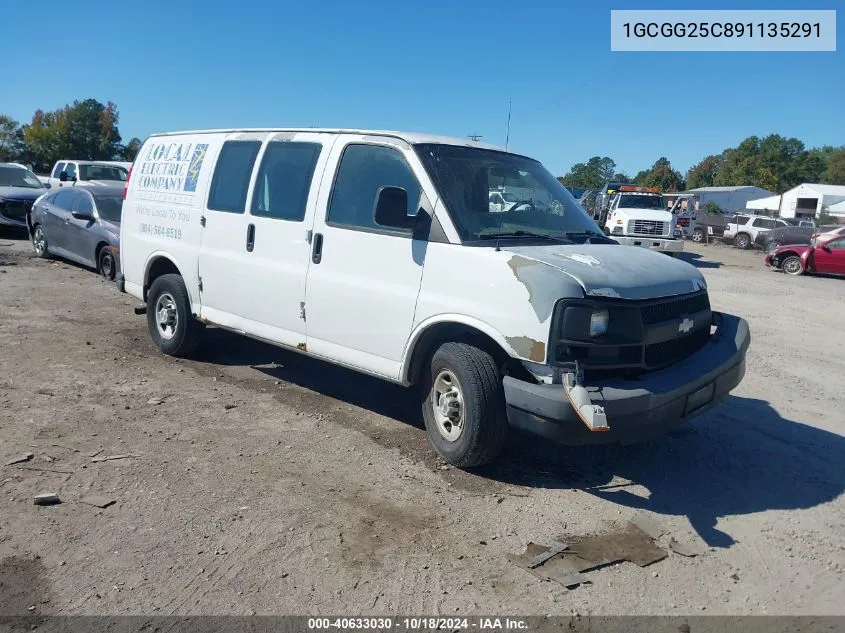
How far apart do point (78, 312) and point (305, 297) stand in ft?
17.2

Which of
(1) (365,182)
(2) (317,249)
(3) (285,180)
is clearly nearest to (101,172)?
(3) (285,180)

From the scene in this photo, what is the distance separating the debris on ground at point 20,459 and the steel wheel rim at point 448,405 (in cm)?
272

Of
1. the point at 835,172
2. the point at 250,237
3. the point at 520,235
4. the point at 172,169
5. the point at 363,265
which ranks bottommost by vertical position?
the point at 363,265

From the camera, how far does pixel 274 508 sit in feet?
13.8

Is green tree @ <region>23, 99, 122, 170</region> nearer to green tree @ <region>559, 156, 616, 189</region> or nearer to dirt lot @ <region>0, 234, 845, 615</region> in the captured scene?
green tree @ <region>559, 156, 616, 189</region>

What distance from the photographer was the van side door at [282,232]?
5680mm

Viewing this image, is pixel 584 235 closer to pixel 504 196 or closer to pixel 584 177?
pixel 504 196

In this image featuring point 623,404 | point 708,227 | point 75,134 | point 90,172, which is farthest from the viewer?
point 75,134

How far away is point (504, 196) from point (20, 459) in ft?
12.5

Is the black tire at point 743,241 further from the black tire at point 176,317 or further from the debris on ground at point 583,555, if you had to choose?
the debris on ground at point 583,555

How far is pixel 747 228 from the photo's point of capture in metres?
33.4

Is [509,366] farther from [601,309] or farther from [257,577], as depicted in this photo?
[257,577]

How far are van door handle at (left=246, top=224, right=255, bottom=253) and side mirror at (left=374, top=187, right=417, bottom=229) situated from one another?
1.64 meters

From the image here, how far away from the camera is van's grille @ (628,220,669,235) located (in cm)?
2119
